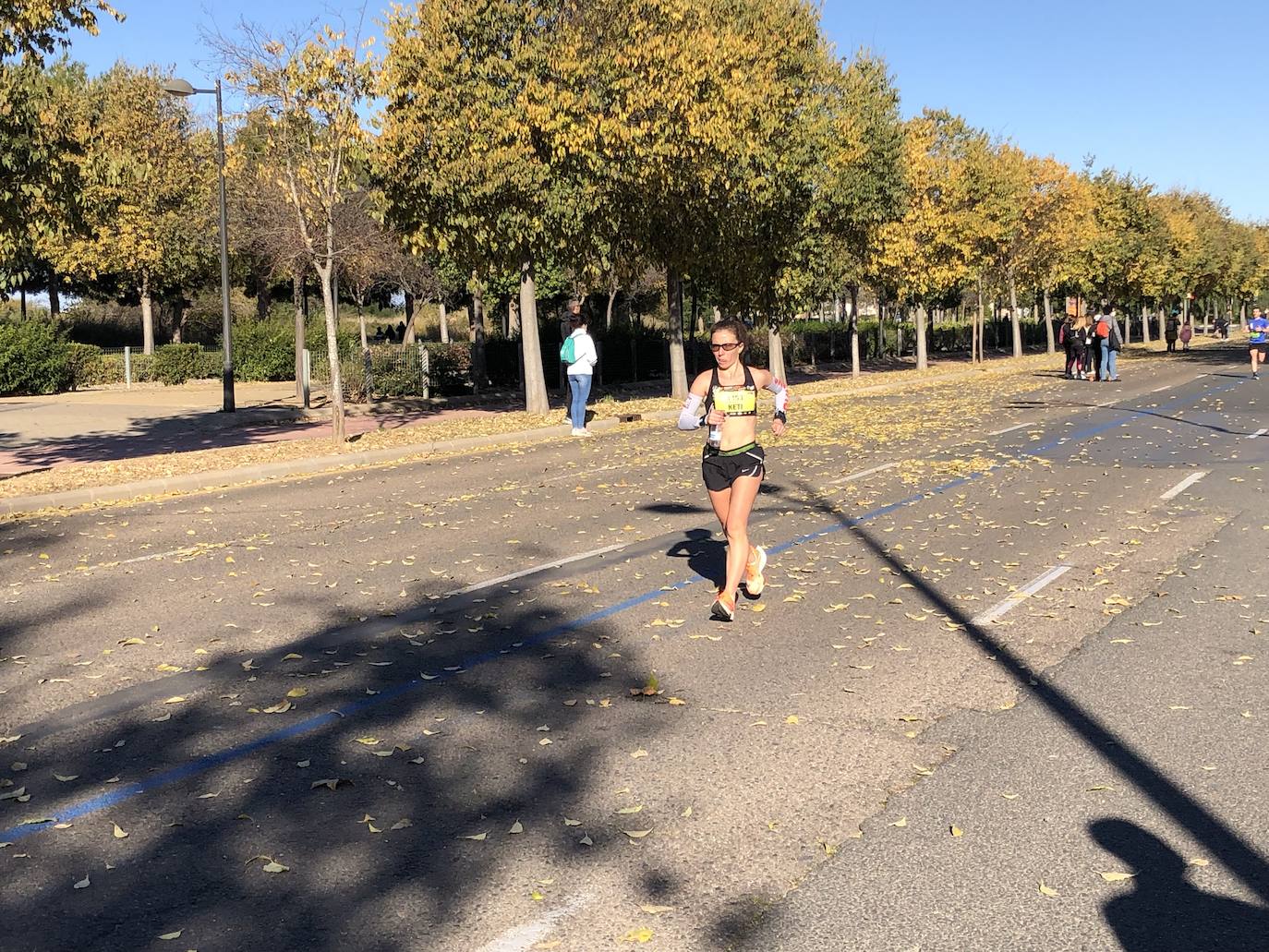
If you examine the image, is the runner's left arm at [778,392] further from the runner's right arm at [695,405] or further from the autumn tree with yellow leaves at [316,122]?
the autumn tree with yellow leaves at [316,122]

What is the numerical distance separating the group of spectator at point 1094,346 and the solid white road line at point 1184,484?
19477 millimetres

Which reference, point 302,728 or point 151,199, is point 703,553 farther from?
point 151,199

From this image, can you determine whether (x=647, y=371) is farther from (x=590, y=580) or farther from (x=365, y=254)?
(x=590, y=580)

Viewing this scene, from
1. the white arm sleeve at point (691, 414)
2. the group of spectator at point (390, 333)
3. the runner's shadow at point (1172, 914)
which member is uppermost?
the group of spectator at point (390, 333)

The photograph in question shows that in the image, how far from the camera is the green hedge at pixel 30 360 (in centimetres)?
3189

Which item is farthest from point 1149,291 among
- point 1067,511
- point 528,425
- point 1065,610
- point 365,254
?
point 1065,610

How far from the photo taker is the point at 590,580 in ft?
26.4

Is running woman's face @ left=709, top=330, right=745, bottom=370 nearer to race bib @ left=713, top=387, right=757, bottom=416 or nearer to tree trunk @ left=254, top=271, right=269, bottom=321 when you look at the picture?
race bib @ left=713, top=387, right=757, bottom=416

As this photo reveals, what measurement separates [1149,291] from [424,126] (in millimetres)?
47681

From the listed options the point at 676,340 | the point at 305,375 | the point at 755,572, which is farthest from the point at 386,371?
the point at 755,572

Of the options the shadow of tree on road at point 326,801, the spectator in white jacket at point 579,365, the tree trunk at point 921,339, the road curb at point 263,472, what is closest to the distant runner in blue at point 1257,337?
the tree trunk at point 921,339

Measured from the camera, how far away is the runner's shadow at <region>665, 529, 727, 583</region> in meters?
8.29

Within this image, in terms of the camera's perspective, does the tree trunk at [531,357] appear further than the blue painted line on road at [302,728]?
Yes

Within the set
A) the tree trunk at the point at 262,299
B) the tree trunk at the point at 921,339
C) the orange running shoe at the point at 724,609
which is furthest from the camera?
the tree trunk at the point at 262,299
